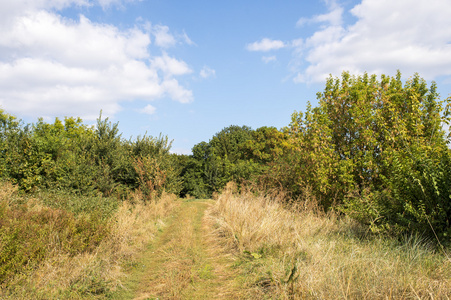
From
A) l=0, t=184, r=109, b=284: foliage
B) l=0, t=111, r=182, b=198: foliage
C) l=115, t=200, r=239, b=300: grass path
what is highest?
l=0, t=111, r=182, b=198: foliage

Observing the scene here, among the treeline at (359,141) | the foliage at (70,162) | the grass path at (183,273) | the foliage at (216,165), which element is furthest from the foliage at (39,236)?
the foliage at (216,165)

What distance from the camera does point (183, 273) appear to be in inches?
217

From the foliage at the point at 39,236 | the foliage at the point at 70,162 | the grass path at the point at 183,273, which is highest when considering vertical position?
the foliage at the point at 70,162

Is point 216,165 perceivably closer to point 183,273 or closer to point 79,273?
point 183,273

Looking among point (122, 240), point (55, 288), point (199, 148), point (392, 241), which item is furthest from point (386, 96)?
point (199, 148)

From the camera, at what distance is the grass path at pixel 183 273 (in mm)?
4844

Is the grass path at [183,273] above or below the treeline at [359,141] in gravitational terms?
below

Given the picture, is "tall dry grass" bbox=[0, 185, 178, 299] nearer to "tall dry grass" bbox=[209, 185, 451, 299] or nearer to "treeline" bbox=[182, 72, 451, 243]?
"tall dry grass" bbox=[209, 185, 451, 299]

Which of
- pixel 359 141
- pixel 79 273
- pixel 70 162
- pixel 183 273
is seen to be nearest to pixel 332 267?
pixel 183 273

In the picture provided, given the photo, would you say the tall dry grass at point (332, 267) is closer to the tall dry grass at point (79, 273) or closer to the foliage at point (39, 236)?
the tall dry grass at point (79, 273)

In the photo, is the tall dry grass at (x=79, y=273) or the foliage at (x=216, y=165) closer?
the tall dry grass at (x=79, y=273)

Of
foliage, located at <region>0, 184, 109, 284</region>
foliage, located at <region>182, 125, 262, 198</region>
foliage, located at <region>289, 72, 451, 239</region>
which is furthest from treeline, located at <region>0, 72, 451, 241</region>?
foliage, located at <region>182, 125, 262, 198</region>

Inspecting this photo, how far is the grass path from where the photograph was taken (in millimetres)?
4844

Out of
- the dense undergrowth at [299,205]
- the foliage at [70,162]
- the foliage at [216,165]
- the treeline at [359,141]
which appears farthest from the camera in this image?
the foliage at [216,165]
